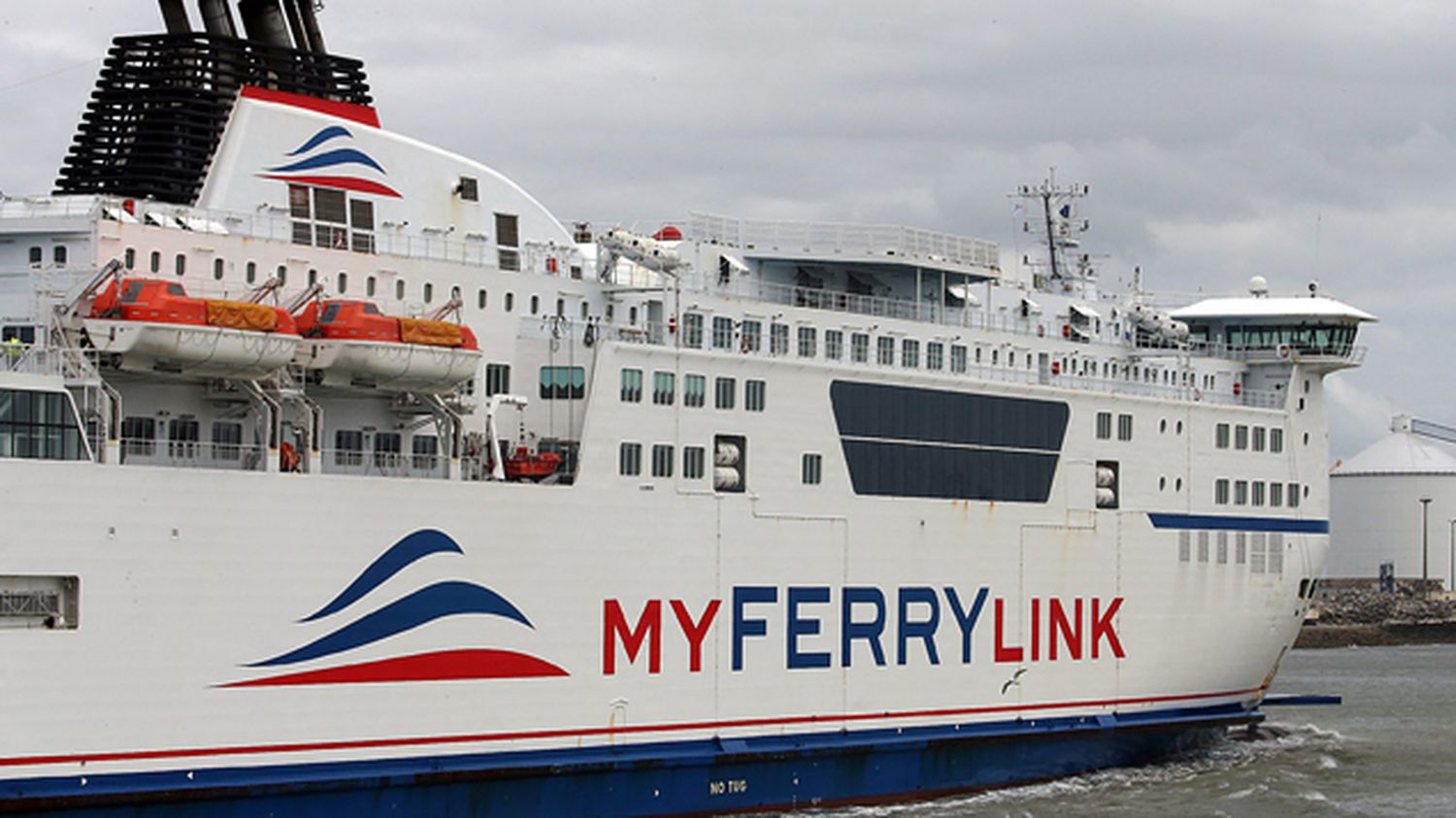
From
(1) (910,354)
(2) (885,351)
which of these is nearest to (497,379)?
(2) (885,351)

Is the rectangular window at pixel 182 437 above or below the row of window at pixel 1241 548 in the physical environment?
above

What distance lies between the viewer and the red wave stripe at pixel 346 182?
2416cm

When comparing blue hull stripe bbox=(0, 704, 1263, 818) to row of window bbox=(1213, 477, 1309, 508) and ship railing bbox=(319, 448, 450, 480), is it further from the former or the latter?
row of window bbox=(1213, 477, 1309, 508)

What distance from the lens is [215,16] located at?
25.1m

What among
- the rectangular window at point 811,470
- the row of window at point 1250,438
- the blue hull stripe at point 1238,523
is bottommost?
the blue hull stripe at point 1238,523

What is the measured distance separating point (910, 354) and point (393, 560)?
36.3ft

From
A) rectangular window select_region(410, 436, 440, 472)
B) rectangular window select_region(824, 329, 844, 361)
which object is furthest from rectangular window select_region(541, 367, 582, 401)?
rectangular window select_region(824, 329, 844, 361)

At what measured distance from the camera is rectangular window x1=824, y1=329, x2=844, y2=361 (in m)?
29.2

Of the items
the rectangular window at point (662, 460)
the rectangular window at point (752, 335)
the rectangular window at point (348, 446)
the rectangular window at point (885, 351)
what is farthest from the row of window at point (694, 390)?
the rectangular window at point (885, 351)

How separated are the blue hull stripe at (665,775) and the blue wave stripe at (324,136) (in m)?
7.78

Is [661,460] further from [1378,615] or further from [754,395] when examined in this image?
[1378,615]

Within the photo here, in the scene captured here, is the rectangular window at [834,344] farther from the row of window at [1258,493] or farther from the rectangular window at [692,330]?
the row of window at [1258,493]

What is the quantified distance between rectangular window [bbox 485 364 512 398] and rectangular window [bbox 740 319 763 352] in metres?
4.26

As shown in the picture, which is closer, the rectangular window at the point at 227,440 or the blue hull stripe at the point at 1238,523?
the rectangular window at the point at 227,440
